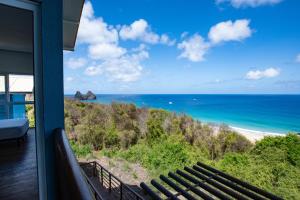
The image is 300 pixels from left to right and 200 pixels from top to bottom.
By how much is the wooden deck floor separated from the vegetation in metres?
4.25

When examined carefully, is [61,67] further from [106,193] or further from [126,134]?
[126,134]

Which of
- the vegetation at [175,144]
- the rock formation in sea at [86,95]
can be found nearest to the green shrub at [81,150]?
the vegetation at [175,144]

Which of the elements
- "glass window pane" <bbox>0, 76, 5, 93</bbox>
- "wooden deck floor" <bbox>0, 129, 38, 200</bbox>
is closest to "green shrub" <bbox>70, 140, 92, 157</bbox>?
"glass window pane" <bbox>0, 76, 5, 93</bbox>

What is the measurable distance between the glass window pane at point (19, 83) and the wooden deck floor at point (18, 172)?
2.36 m

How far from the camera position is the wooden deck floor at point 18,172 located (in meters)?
1.80

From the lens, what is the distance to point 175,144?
25.9ft

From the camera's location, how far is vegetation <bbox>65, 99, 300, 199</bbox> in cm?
603

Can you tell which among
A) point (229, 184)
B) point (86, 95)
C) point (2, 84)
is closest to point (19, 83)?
point (2, 84)

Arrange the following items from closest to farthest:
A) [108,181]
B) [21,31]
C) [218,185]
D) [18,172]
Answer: [18,172], [218,185], [21,31], [108,181]

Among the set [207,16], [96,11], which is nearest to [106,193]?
[96,11]

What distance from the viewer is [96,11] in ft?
51.9

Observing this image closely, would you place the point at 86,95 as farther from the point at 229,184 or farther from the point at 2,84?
the point at 229,184

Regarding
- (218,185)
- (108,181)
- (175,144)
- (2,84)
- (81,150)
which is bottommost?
(108,181)

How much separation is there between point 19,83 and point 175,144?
20.1ft
